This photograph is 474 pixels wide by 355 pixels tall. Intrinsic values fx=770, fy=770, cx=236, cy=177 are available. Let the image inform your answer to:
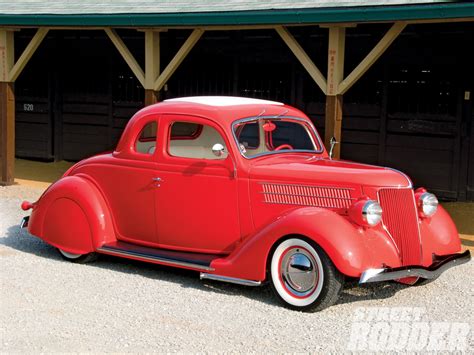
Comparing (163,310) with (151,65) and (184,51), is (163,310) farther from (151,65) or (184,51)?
(151,65)

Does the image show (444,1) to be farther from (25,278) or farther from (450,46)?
(25,278)

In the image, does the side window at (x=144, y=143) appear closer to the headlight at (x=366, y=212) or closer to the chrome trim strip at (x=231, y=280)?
the chrome trim strip at (x=231, y=280)

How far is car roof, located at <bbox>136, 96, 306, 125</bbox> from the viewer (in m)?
6.71

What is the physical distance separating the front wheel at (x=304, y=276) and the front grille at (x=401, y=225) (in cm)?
61

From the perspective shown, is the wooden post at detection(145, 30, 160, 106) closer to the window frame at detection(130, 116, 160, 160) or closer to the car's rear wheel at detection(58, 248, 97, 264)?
the window frame at detection(130, 116, 160, 160)

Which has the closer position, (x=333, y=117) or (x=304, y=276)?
(x=304, y=276)

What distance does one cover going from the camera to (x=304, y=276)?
5848mm

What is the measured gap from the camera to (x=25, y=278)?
6.73 m

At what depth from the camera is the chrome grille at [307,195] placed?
19.9 ft

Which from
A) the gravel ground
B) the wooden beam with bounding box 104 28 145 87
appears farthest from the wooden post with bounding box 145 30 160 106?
the gravel ground

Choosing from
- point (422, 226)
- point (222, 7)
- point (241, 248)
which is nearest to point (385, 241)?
point (422, 226)

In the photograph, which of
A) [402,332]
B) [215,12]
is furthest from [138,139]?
[215,12]

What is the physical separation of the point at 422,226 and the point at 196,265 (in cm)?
189

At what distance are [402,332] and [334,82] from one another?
4354 millimetres
